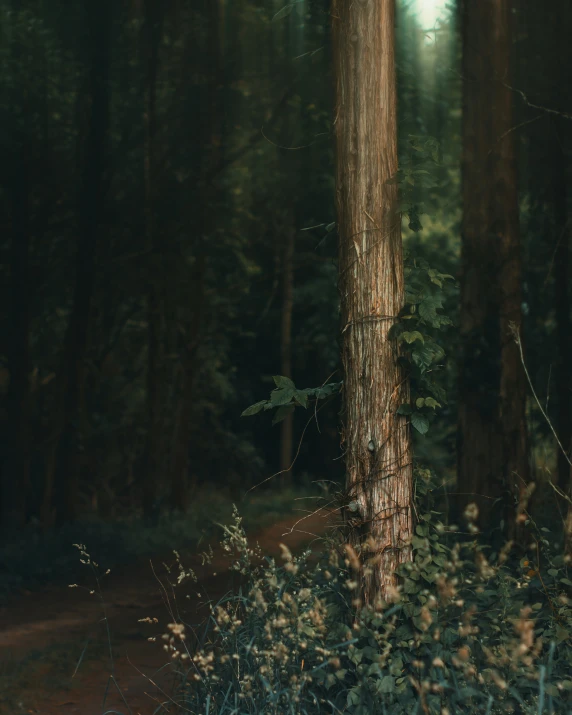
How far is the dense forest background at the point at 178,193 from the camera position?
620 inches

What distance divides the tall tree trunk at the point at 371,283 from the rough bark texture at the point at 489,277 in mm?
3743

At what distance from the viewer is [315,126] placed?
17453mm

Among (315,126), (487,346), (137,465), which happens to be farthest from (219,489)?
(487,346)

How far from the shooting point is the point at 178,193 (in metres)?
18.6

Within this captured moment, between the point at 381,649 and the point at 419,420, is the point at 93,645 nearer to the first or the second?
the point at 381,649

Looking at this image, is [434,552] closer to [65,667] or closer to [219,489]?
[65,667]

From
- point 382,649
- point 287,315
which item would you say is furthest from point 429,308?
point 287,315

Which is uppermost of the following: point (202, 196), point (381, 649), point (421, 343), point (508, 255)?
point (202, 196)

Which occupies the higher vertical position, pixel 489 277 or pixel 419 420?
pixel 489 277

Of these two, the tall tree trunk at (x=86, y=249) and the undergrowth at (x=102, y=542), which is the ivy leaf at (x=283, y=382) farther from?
the tall tree trunk at (x=86, y=249)

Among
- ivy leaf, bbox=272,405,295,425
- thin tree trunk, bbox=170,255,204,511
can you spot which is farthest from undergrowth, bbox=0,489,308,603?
ivy leaf, bbox=272,405,295,425

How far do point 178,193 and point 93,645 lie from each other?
38.5ft

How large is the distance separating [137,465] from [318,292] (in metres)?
7.80

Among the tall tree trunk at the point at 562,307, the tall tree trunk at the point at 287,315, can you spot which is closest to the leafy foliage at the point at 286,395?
the tall tree trunk at the point at 562,307
